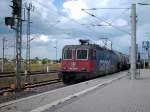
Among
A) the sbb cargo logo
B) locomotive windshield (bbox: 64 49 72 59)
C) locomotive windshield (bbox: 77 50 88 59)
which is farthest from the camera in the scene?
the sbb cargo logo

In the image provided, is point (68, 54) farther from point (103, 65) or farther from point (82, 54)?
point (103, 65)

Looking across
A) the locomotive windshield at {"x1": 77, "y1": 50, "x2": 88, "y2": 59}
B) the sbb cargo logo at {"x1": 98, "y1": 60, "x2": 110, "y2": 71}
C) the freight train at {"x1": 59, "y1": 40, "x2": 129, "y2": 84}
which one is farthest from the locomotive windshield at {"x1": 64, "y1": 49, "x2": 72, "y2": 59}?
the sbb cargo logo at {"x1": 98, "y1": 60, "x2": 110, "y2": 71}

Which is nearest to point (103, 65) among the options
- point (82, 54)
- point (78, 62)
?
point (82, 54)

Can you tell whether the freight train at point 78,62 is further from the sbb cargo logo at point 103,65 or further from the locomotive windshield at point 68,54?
the sbb cargo logo at point 103,65

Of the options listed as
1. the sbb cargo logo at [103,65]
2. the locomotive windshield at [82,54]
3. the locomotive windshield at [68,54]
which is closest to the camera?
the locomotive windshield at [82,54]

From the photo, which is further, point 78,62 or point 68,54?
point 68,54

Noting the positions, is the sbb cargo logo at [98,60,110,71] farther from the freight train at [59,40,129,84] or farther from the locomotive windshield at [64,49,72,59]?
the locomotive windshield at [64,49,72,59]

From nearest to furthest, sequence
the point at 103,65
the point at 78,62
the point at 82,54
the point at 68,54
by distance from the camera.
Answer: the point at 78,62 → the point at 82,54 → the point at 68,54 → the point at 103,65

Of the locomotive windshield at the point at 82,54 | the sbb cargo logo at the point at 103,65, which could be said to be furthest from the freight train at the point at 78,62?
the sbb cargo logo at the point at 103,65

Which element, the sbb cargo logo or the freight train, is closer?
the freight train

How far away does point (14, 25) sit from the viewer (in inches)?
912

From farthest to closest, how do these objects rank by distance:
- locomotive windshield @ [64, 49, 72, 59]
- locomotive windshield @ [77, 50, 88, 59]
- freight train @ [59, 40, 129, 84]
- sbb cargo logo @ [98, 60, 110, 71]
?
sbb cargo logo @ [98, 60, 110, 71] → locomotive windshield @ [64, 49, 72, 59] → locomotive windshield @ [77, 50, 88, 59] → freight train @ [59, 40, 129, 84]

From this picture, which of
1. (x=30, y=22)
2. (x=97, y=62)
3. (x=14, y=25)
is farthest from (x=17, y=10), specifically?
(x=30, y=22)

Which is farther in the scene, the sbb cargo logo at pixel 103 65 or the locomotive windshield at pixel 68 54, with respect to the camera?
the sbb cargo logo at pixel 103 65
